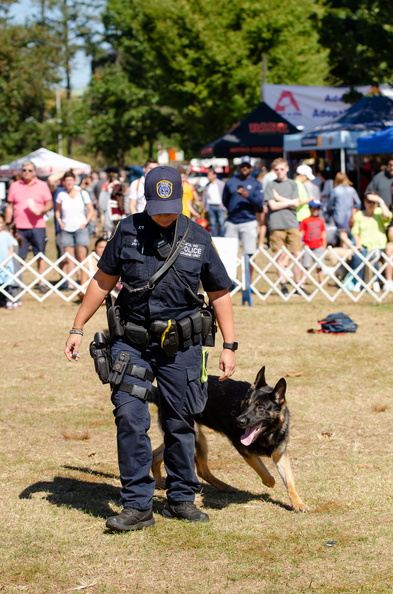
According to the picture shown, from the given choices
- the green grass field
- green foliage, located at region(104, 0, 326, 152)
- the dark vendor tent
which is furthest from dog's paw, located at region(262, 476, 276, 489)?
green foliage, located at region(104, 0, 326, 152)

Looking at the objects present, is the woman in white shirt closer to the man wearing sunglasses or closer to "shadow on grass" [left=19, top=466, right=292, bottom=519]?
the man wearing sunglasses

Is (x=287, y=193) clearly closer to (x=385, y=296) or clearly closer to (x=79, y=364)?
(x=385, y=296)

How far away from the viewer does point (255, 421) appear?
4590mm

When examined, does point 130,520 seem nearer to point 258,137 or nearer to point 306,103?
point 258,137

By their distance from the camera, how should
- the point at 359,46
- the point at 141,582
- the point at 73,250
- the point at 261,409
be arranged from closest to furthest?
the point at 141,582 → the point at 261,409 → the point at 73,250 → the point at 359,46

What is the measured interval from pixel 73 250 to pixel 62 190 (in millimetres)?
1163

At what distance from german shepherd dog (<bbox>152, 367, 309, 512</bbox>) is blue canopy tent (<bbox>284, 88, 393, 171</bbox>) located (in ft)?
43.7

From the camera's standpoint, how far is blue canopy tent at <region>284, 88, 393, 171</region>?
17625mm

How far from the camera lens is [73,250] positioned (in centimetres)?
1346

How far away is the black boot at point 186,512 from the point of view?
4418 millimetres

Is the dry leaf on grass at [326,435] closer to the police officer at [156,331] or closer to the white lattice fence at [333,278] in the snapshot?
the police officer at [156,331]

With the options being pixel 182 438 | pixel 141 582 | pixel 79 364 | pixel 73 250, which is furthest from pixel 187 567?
pixel 73 250

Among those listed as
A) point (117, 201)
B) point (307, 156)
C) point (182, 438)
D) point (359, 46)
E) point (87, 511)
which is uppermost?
point (359, 46)

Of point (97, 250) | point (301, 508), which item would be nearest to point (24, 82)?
point (97, 250)
